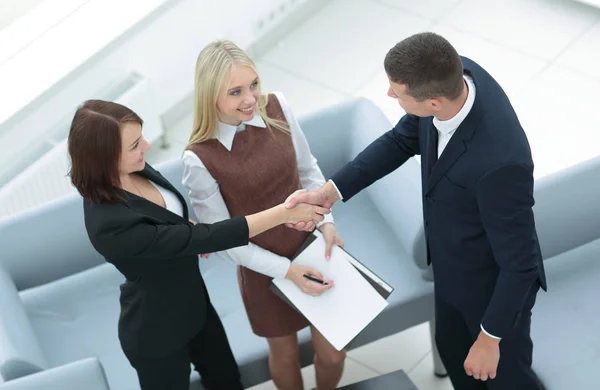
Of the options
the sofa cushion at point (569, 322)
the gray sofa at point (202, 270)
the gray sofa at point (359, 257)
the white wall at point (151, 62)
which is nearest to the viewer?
the sofa cushion at point (569, 322)

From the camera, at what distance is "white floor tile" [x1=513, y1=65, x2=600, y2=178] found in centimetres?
468

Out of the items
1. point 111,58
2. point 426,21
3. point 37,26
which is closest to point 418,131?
point 111,58

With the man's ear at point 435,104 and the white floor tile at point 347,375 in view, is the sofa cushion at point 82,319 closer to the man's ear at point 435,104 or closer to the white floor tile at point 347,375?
the white floor tile at point 347,375

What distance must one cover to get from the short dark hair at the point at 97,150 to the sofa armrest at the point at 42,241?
0.98 m

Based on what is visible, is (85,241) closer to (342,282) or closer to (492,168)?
(342,282)

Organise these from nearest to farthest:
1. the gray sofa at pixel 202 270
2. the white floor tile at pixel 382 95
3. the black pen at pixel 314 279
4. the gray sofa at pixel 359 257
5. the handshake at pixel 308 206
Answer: the handshake at pixel 308 206, the black pen at pixel 314 279, the gray sofa at pixel 359 257, the gray sofa at pixel 202 270, the white floor tile at pixel 382 95

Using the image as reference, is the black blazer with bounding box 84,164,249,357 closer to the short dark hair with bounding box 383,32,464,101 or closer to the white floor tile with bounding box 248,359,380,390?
the short dark hair with bounding box 383,32,464,101

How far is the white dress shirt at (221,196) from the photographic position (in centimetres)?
282

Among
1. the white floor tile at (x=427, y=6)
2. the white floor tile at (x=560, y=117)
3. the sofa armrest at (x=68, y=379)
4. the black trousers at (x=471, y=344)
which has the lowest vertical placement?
the white floor tile at (x=560, y=117)

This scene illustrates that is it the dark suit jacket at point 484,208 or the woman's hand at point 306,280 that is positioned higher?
the dark suit jacket at point 484,208

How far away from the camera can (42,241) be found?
11.2 ft

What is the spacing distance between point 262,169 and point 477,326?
33.6 inches

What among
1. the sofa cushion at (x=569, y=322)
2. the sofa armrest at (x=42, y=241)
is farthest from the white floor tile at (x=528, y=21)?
the sofa armrest at (x=42, y=241)

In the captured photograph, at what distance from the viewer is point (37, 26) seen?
15.1 ft
